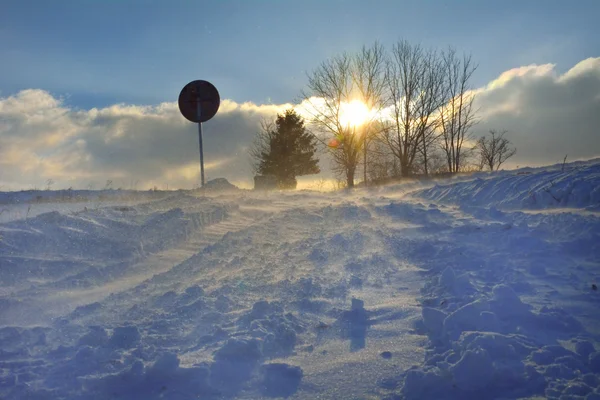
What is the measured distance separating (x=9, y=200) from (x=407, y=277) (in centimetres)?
1163

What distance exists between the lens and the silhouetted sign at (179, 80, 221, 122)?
547 inches

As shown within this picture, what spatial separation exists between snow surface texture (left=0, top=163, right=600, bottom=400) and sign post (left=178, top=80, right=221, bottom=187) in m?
6.79

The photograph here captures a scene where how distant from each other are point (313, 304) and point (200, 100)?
10837 millimetres

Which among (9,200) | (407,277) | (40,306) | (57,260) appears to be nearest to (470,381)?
(407,277)

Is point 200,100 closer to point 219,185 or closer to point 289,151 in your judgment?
point 219,185

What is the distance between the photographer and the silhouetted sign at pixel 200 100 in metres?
13.9

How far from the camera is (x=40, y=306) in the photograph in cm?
475

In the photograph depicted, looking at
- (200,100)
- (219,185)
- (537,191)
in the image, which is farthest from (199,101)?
(537,191)

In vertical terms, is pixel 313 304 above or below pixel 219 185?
below

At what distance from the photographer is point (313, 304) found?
434 centimetres

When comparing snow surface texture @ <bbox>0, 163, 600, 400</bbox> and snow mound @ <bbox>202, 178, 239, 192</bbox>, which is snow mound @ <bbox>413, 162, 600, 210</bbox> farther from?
snow mound @ <bbox>202, 178, 239, 192</bbox>

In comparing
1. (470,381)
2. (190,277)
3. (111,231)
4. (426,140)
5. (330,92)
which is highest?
(330,92)

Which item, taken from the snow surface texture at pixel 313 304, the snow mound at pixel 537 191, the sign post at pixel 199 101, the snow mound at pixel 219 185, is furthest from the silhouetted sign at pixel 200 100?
the snow mound at pixel 537 191

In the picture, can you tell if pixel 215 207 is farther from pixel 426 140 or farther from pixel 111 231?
pixel 426 140
